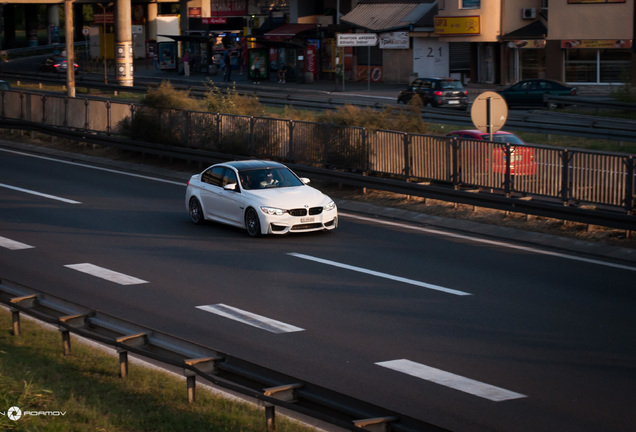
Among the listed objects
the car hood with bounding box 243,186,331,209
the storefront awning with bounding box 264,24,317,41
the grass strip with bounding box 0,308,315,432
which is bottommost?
the grass strip with bounding box 0,308,315,432

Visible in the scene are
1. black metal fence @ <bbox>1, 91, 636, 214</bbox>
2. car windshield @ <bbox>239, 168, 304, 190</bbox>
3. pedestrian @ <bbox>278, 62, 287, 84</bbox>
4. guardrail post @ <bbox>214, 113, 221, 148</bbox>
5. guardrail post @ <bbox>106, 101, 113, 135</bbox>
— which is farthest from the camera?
pedestrian @ <bbox>278, 62, 287, 84</bbox>

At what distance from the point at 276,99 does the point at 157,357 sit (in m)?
39.8

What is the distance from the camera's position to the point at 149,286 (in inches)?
541

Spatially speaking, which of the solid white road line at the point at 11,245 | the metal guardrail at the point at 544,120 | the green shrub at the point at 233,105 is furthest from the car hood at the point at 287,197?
the green shrub at the point at 233,105

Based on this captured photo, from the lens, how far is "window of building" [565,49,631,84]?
50531 mm

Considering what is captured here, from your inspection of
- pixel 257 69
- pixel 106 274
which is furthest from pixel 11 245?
pixel 257 69

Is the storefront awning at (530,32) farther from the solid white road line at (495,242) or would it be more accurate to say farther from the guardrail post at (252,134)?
the solid white road line at (495,242)

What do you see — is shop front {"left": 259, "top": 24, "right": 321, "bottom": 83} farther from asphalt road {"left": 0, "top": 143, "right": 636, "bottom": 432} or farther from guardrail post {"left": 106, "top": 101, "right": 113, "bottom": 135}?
asphalt road {"left": 0, "top": 143, "right": 636, "bottom": 432}

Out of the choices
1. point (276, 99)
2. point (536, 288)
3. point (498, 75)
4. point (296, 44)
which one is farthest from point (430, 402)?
point (296, 44)

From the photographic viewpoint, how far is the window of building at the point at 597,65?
5053 centimetres

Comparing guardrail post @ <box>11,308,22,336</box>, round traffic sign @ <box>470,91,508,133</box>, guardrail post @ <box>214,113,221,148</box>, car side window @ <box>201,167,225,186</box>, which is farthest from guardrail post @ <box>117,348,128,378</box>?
guardrail post @ <box>214,113,221,148</box>

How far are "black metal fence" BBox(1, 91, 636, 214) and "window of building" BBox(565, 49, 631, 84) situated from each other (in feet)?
97.2

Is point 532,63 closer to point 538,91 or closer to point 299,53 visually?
point 538,91

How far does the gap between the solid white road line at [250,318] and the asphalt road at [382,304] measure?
0.12 feet
